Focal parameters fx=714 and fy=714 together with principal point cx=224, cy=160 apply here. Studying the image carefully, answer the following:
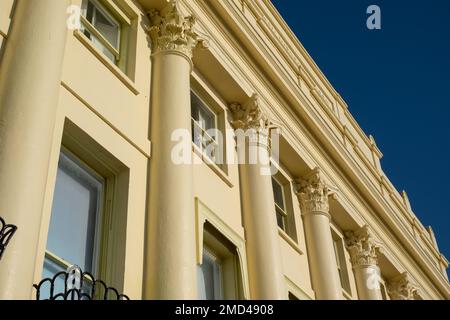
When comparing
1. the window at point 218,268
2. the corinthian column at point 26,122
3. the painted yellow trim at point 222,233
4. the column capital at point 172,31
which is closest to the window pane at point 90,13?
the column capital at point 172,31

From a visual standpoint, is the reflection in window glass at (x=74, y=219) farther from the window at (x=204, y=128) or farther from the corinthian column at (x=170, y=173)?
the window at (x=204, y=128)

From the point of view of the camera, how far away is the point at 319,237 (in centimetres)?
1636

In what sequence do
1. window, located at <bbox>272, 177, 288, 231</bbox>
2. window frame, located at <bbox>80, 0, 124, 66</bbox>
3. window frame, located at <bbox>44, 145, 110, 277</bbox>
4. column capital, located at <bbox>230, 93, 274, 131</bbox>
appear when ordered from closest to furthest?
window frame, located at <bbox>44, 145, 110, 277</bbox> < window frame, located at <bbox>80, 0, 124, 66</bbox> < column capital, located at <bbox>230, 93, 274, 131</bbox> < window, located at <bbox>272, 177, 288, 231</bbox>

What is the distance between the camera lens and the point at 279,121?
1669 centimetres

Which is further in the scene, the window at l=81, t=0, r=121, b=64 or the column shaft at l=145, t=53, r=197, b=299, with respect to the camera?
the window at l=81, t=0, r=121, b=64

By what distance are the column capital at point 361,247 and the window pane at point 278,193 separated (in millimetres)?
3437

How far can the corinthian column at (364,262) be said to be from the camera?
1856 cm

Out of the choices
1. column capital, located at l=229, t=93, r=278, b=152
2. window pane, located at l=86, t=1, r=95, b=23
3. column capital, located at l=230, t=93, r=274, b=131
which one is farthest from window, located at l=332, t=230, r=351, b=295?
window pane, located at l=86, t=1, r=95, b=23

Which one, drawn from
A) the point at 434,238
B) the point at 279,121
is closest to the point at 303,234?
the point at 279,121

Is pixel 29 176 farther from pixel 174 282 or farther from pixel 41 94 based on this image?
pixel 174 282

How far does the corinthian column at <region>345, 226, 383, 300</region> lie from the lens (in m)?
18.6

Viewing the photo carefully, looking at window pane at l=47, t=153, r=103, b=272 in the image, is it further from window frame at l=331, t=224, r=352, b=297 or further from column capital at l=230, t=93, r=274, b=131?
window frame at l=331, t=224, r=352, b=297

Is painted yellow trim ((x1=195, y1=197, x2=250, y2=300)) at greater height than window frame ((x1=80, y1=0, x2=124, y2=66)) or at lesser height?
lesser

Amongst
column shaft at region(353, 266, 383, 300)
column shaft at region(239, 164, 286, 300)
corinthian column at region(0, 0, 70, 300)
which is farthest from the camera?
column shaft at region(353, 266, 383, 300)
